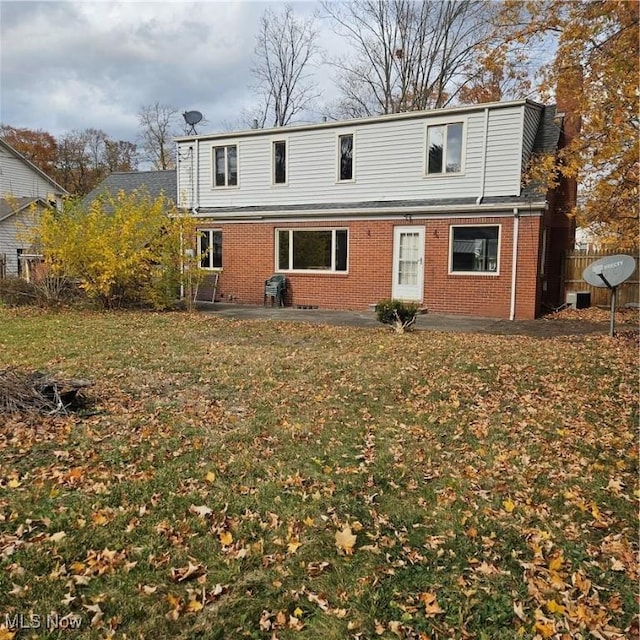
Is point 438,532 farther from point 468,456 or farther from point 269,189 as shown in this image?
point 269,189

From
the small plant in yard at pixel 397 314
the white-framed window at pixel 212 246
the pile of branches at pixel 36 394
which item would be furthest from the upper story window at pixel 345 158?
the pile of branches at pixel 36 394

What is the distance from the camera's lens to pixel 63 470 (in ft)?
12.8

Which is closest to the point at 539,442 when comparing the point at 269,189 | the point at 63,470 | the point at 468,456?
the point at 468,456

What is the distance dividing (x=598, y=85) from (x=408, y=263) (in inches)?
270

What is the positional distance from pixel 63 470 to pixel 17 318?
889 cm

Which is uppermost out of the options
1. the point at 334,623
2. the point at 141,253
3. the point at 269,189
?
the point at 269,189

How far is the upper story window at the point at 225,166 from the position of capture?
16.4 meters

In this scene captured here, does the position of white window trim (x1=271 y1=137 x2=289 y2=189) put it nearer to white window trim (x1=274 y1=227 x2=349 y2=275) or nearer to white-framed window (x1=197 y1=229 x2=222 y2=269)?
white window trim (x1=274 y1=227 x2=349 y2=275)

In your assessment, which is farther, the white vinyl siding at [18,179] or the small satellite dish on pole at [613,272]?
the white vinyl siding at [18,179]

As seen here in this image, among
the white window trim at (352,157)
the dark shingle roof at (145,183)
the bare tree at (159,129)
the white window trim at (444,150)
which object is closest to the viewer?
the white window trim at (444,150)

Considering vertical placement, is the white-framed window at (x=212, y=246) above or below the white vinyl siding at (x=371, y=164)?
below

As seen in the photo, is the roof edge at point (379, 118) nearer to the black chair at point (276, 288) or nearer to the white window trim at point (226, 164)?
the white window trim at point (226, 164)

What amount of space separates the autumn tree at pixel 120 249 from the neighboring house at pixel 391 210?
1302mm

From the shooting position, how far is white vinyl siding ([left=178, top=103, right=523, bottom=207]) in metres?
12.9
